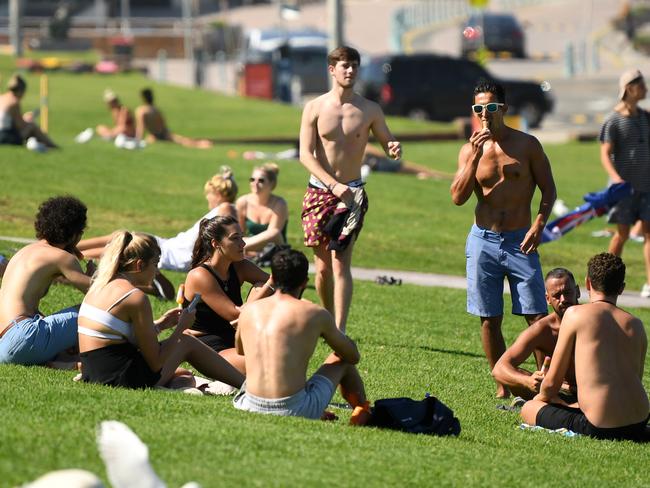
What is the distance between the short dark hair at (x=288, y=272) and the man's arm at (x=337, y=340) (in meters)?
0.22

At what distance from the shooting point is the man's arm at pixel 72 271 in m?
9.20

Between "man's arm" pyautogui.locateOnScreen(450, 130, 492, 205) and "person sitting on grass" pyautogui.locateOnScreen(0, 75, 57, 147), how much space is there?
1297 centimetres

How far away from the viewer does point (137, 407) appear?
7.69 metres

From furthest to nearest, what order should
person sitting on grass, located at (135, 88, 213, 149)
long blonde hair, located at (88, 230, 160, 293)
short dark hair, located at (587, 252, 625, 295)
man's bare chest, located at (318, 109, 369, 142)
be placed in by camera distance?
person sitting on grass, located at (135, 88, 213, 149) → man's bare chest, located at (318, 109, 369, 142) → long blonde hair, located at (88, 230, 160, 293) → short dark hair, located at (587, 252, 625, 295)

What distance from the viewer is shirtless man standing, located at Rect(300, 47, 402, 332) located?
10.6 m

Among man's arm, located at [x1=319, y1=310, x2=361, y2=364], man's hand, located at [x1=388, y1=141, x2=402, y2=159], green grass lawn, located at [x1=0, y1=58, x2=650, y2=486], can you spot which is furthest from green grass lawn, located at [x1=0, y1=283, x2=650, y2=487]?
man's hand, located at [x1=388, y1=141, x2=402, y2=159]

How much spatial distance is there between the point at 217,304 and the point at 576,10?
6110 centimetres

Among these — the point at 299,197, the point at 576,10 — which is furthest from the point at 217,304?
the point at 576,10

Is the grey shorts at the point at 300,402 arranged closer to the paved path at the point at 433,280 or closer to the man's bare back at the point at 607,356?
the man's bare back at the point at 607,356

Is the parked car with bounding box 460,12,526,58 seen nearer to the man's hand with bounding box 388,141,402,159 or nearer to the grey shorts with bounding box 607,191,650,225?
the grey shorts with bounding box 607,191,650,225

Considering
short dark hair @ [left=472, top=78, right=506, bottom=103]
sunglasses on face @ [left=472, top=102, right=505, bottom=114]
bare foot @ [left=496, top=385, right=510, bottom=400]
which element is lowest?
bare foot @ [left=496, top=385, right=510, bottom=400]

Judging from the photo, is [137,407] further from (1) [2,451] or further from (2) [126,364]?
(1) [2,451]

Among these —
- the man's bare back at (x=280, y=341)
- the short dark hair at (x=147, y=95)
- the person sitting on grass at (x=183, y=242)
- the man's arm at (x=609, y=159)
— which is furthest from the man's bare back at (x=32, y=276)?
the short dark hair at (x=147, y=95)

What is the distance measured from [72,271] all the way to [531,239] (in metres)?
3.07
